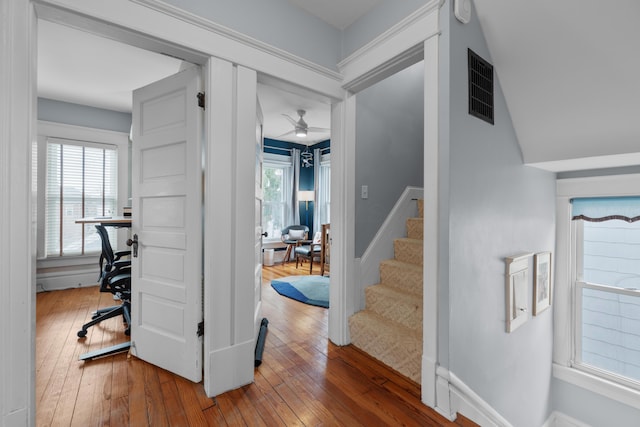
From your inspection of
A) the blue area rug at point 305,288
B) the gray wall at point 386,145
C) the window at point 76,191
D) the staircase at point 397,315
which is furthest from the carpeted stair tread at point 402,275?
the window at point 76,191

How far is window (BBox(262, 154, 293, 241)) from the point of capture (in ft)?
20.7

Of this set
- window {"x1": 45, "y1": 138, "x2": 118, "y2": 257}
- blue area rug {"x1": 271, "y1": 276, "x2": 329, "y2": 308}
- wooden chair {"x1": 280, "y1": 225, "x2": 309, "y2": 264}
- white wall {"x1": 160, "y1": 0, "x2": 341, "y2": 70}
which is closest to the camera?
white wall {"x1": 160, "y1": 0, "x2": 341, "y2": 70}

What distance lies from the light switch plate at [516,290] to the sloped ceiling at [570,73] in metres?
0.85

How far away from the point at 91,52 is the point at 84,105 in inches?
72.4

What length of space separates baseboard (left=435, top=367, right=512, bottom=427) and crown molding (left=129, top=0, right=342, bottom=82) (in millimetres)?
2247

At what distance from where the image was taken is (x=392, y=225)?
2701 mm

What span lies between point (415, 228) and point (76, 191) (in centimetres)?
474

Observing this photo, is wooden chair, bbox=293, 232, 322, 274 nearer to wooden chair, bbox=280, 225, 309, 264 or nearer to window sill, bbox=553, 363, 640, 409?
wooden chair, bbox=280, 225, 309, 264

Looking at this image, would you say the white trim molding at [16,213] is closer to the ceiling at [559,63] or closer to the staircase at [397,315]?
the ceiling at [559,63]

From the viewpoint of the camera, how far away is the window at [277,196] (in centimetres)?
630

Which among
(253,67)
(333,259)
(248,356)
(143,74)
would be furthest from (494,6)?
(143,74)

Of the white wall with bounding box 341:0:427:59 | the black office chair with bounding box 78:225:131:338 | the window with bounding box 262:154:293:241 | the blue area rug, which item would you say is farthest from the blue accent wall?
the black office chair with bounding box 78:225:131:338

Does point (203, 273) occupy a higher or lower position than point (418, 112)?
lower

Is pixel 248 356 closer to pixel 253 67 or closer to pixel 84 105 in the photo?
pixel 253 67
